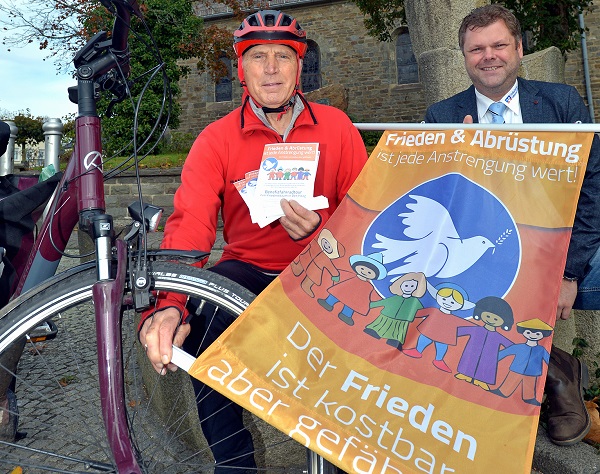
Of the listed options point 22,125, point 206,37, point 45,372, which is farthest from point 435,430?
point 22,125

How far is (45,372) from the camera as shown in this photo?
3.34 metres

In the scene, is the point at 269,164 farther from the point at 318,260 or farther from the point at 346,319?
the point at 346,319

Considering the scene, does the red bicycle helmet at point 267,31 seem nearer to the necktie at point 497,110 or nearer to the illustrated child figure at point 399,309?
the necktie at point 497,110

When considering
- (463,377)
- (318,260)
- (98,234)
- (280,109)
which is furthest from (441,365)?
(280,109)

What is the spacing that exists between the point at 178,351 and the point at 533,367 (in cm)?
103

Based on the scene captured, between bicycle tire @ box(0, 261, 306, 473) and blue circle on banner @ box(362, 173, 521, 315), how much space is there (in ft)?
1.70

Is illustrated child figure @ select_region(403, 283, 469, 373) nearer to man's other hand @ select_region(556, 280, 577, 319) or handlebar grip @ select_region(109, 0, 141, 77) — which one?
man's other hand @ select_region(556, 280, 577, 319)

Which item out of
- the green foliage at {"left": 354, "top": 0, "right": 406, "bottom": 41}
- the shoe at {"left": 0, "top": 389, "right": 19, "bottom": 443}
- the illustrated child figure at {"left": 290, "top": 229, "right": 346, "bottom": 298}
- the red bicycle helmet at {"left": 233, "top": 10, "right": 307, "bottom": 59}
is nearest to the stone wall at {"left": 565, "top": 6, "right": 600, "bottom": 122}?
the green foliage at {"left": 354, "top": 0, "right": 406, "bottom": 41}

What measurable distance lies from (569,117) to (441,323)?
1.32 m

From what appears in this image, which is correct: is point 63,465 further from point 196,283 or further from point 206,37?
point 206,37

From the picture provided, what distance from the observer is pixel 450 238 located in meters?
2.00

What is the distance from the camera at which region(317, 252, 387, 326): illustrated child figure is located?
75.9 inches

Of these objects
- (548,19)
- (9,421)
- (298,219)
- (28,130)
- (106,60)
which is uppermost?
(548,19)

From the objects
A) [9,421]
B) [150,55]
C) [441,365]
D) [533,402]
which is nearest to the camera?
[533,402]
